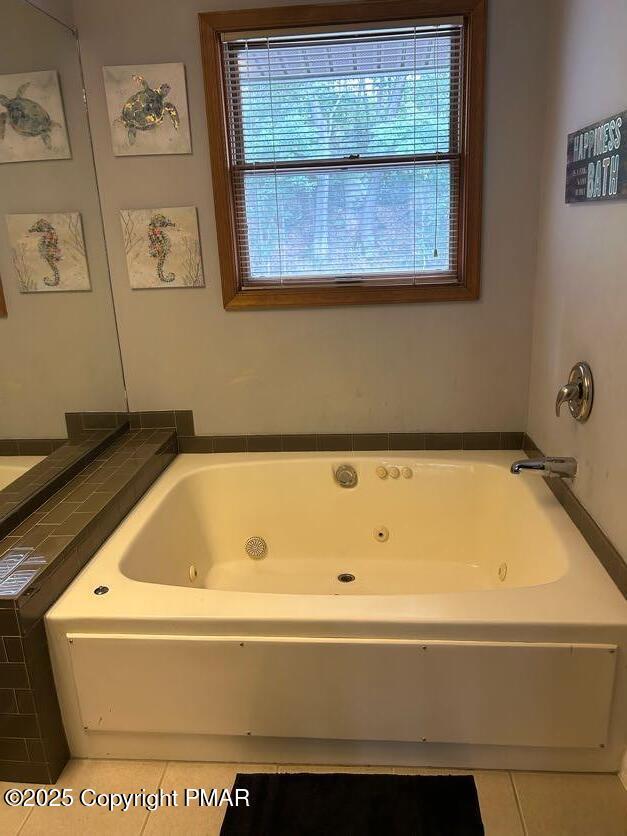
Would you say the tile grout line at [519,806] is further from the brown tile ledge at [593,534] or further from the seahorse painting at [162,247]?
the seahorse painting at [162,247]

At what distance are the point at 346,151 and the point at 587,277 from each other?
3.43 feet

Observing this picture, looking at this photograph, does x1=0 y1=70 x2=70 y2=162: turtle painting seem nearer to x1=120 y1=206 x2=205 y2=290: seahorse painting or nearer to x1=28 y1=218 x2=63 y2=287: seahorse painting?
x1=28 y1=218 x2=63 y2=287: seahorse painting

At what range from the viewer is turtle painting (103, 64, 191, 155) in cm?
238

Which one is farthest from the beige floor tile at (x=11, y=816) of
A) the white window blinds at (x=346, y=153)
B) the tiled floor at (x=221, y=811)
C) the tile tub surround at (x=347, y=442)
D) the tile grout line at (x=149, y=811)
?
the white window blinds at (x=346, y=153)

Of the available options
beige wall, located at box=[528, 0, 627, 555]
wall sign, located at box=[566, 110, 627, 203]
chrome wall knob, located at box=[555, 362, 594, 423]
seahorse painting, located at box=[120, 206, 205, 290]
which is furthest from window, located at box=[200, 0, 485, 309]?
chrome wall knob, located at box=[555, 362, 594, 423]

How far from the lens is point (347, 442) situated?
270 centimetres

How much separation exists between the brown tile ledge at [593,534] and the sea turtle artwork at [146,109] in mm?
1896

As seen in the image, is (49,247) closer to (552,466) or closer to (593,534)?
(552,466)

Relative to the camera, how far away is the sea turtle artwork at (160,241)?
252 centimetres

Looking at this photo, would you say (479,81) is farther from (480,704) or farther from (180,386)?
(480,704)

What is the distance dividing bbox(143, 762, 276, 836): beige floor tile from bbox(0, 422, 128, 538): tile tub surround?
2.84 ft

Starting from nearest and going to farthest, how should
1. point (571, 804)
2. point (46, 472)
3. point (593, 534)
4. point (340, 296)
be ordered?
point (571, 804), point (593, 534), point (46, 472), point (340, 296)

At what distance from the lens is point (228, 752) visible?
183cm

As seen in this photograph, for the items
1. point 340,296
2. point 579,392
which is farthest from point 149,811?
point 340,296
